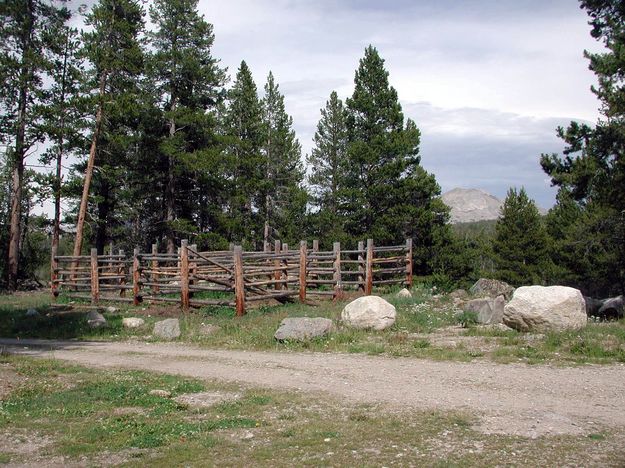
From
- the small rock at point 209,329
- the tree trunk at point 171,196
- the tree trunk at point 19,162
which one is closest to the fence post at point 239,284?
the small rock at point 209,329

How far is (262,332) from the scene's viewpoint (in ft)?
44.8

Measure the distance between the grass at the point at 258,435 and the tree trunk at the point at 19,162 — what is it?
22374 mm

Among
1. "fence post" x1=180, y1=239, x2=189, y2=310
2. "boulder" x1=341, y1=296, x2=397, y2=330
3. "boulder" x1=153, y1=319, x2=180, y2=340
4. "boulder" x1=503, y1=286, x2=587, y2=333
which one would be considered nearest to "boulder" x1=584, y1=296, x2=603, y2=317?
"boulder" x1=503, y1=286, x2=587, y2=333

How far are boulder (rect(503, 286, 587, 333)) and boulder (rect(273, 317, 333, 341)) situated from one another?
404 cm

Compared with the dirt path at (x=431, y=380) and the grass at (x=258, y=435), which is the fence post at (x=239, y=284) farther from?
the grass at (x=258, y=435)

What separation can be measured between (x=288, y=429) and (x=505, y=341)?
21.4ft

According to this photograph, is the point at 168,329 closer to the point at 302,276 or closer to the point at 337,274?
the point at 302,276

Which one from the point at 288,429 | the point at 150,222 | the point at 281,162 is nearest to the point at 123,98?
the point at 150,222

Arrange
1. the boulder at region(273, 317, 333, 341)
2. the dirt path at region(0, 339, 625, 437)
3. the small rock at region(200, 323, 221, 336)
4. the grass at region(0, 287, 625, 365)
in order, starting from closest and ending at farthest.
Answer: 1. the dirt path at region(0, 339, 625, 437)
2. the grass at region(0, 287, 625, 365)
3. the boulder at region(273, 317, 333, 341)
4. the small rock at region(200, 323, 221, 336)

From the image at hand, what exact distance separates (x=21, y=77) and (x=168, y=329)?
19.3 meters

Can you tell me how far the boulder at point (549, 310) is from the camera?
1217 centimetres

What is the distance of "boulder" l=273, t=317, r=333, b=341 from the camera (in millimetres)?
12719

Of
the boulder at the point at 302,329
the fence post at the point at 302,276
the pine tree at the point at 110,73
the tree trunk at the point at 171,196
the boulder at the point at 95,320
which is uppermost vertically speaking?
the pine tree at the point at 110,73

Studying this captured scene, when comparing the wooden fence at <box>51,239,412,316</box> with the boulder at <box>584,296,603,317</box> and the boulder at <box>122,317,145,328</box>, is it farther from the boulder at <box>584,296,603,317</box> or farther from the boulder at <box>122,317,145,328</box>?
the boulder at <box>584,296,603,317</box>
